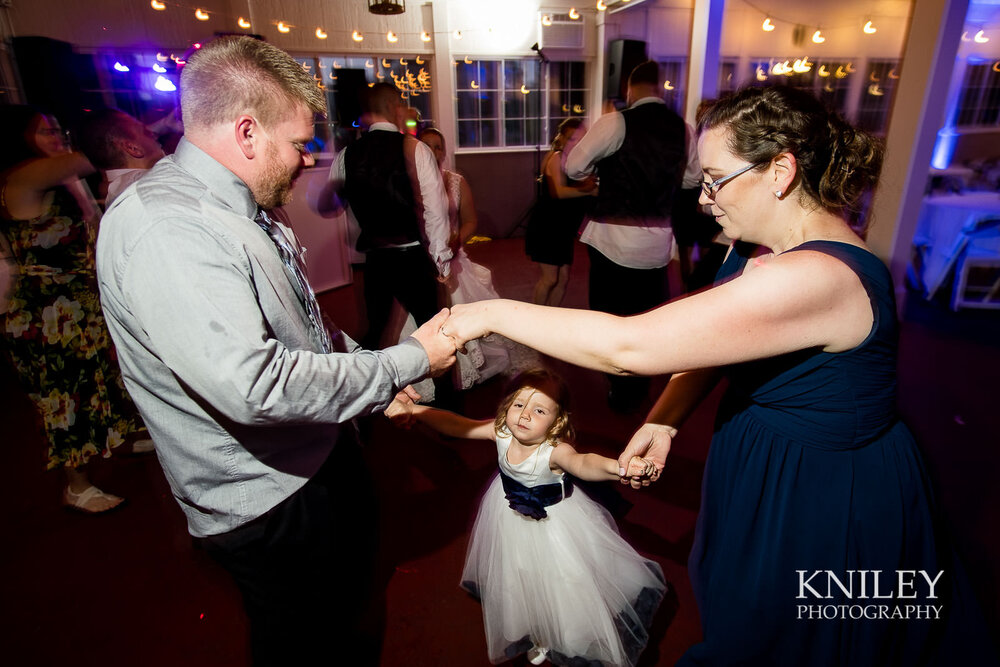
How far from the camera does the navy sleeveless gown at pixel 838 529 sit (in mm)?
1075

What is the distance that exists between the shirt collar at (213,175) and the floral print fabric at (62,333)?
192cm

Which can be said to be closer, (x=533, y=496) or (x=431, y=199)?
(x=533, y=496)

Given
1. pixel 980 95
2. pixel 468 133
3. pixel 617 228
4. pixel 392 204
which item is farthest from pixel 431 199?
pixel 980 95

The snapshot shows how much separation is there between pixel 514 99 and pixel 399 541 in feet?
25.9

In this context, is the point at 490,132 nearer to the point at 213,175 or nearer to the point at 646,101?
the point at 646,101

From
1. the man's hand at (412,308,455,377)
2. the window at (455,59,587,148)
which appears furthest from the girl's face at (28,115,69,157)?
the window at (455,59,587,148)

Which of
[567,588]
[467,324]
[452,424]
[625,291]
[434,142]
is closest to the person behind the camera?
[467,324]

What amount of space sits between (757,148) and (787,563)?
2.91 feet

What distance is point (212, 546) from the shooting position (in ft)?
4.19

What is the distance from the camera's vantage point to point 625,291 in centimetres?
321

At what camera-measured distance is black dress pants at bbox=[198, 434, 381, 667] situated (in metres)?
1.29

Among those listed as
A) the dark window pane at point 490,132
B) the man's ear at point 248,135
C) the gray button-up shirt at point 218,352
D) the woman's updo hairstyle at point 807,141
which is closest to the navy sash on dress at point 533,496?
the gray button-up shirt at point 218,352

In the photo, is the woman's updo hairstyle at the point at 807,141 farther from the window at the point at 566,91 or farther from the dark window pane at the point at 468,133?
the window at the point at 566,91

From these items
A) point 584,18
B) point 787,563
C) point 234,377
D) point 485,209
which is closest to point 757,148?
point 787,563
